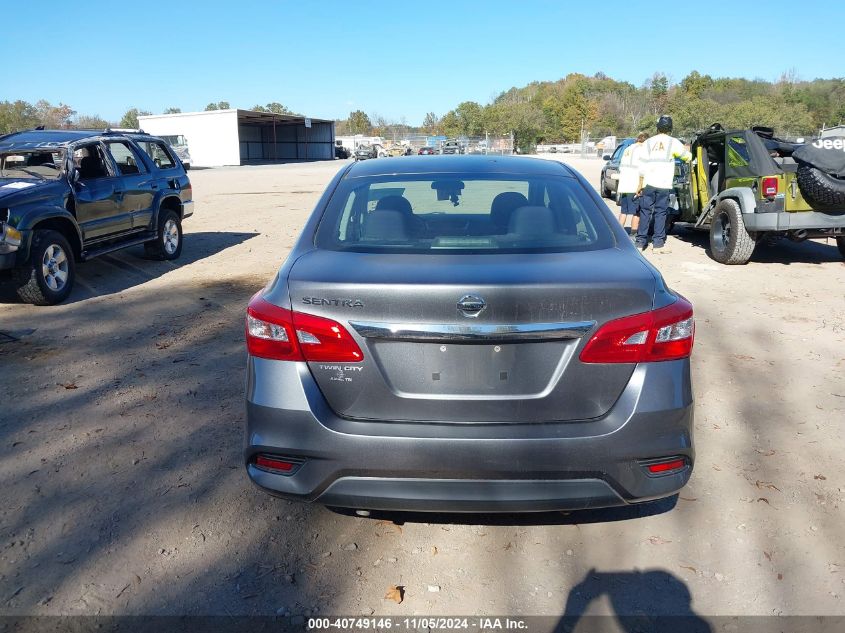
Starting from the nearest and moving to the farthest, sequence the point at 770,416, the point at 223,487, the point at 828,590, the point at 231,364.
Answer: the point at 828,590, the point at 223,487, the point at 770,416, the point at 231,364

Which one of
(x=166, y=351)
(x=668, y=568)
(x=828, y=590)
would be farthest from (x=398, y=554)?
(x=166, y=351)

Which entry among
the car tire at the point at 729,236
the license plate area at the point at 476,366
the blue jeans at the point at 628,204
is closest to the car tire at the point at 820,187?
the car tire at the point at 729,236

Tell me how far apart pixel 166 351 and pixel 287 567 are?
344cm

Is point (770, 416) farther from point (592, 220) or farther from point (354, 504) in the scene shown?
point (354, 504)

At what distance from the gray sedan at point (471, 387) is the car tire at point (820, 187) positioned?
6.81 metres

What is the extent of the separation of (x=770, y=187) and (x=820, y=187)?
62cm

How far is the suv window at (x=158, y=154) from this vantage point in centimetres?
1009

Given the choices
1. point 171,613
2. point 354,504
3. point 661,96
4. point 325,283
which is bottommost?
point 171,613

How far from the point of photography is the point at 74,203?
7.91 metres

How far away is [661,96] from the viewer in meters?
108

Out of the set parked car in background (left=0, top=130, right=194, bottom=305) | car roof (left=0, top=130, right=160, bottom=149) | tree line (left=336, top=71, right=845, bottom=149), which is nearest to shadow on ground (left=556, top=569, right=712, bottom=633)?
parked car in background (left=0, top=130, right=194, bottom=305)

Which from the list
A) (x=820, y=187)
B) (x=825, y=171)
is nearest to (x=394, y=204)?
(x=820, y=187)

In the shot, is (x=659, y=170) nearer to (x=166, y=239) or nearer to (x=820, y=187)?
(x=820, y=187)

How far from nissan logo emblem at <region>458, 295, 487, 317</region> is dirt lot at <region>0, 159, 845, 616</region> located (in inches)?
46.3
